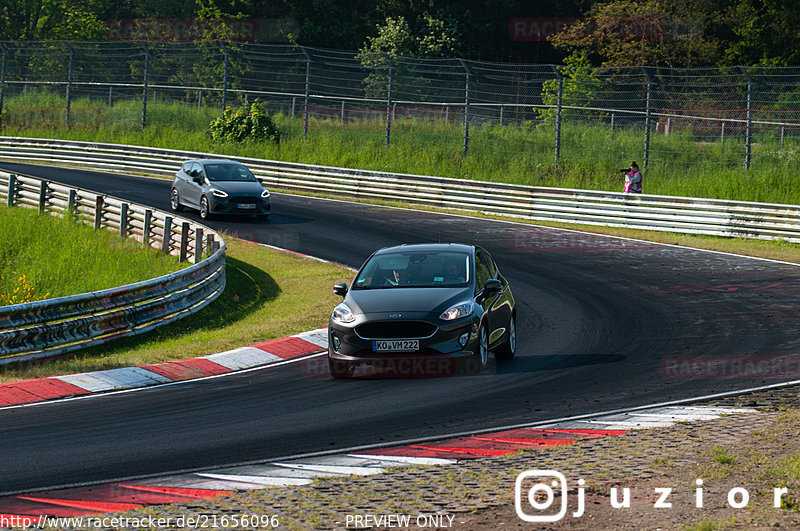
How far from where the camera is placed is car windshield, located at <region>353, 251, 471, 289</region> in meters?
12.7

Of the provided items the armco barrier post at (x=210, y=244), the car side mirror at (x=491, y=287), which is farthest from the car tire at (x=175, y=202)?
the car side mirror at (x=491, y=287)

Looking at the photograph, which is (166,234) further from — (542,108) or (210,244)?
(542,108)

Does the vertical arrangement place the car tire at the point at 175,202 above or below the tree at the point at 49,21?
below

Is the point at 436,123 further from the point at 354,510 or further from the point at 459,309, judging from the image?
the point at 354,510

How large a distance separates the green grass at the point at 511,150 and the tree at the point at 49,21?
102 feet

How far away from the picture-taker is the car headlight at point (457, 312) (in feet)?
38.5

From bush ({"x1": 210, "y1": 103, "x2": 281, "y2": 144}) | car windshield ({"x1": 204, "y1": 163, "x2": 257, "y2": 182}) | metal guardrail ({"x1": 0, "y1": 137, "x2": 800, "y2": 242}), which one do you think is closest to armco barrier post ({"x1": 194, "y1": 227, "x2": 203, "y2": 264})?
car windshield ({"x1": 204, "y1": 163, "x2": 257, "y2": 182})

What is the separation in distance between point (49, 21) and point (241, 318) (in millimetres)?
61754

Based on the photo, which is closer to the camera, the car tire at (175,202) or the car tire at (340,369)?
the car tire at (340,369)

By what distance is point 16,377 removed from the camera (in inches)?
477

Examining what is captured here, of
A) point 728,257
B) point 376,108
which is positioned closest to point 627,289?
point 728,257

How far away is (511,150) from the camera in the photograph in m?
32.7

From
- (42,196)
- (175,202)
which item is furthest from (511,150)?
(42,196)

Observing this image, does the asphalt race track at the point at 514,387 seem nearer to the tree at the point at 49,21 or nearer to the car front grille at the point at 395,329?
the car front grille at the point at 395,329
